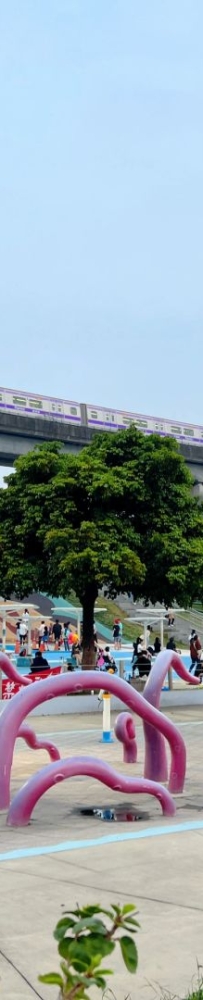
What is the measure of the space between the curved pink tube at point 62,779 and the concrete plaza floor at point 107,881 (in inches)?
7.3

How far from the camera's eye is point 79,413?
5947 centimetres

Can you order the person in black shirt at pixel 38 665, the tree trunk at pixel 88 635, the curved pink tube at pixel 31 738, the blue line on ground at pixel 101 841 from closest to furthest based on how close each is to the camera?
the blue line on ground at pixel 101 841, the curved pink tube at pixel 31 738, the person in black shirt at pixel 38 665, the tree trunk at pixel 88 635

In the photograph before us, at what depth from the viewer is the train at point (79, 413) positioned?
55.3 meters

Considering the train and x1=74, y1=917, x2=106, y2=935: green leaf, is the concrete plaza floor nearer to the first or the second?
x1=74, y1=917, x2=106, y2=935: green leaf

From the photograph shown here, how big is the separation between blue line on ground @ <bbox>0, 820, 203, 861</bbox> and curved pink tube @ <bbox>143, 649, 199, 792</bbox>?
192cm

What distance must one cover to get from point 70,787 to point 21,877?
17.5ft

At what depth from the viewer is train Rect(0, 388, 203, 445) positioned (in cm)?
5528

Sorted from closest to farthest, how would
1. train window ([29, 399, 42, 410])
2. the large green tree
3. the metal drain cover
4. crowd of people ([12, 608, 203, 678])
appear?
the metal drain cover, the large green tree, crowd of people ([12, 608, 203, 678]), train window ([29, 399, 42, 410])

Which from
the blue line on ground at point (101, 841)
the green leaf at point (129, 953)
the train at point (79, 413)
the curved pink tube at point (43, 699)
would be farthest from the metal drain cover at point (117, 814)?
the train at point (79, 413)

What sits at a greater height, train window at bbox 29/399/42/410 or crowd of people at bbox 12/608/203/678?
train window at bbox 29/399/42/410

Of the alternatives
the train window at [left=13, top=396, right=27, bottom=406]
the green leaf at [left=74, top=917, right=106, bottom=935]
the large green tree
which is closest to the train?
the train window at [left=13, top=396, right=27, bottom=406]

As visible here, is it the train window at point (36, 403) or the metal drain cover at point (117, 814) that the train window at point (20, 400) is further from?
the metal drain cover at point (117, 814)

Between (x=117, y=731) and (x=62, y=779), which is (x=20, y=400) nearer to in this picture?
(x=117, y=731)

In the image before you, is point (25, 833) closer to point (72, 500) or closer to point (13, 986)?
point (13, 986)
